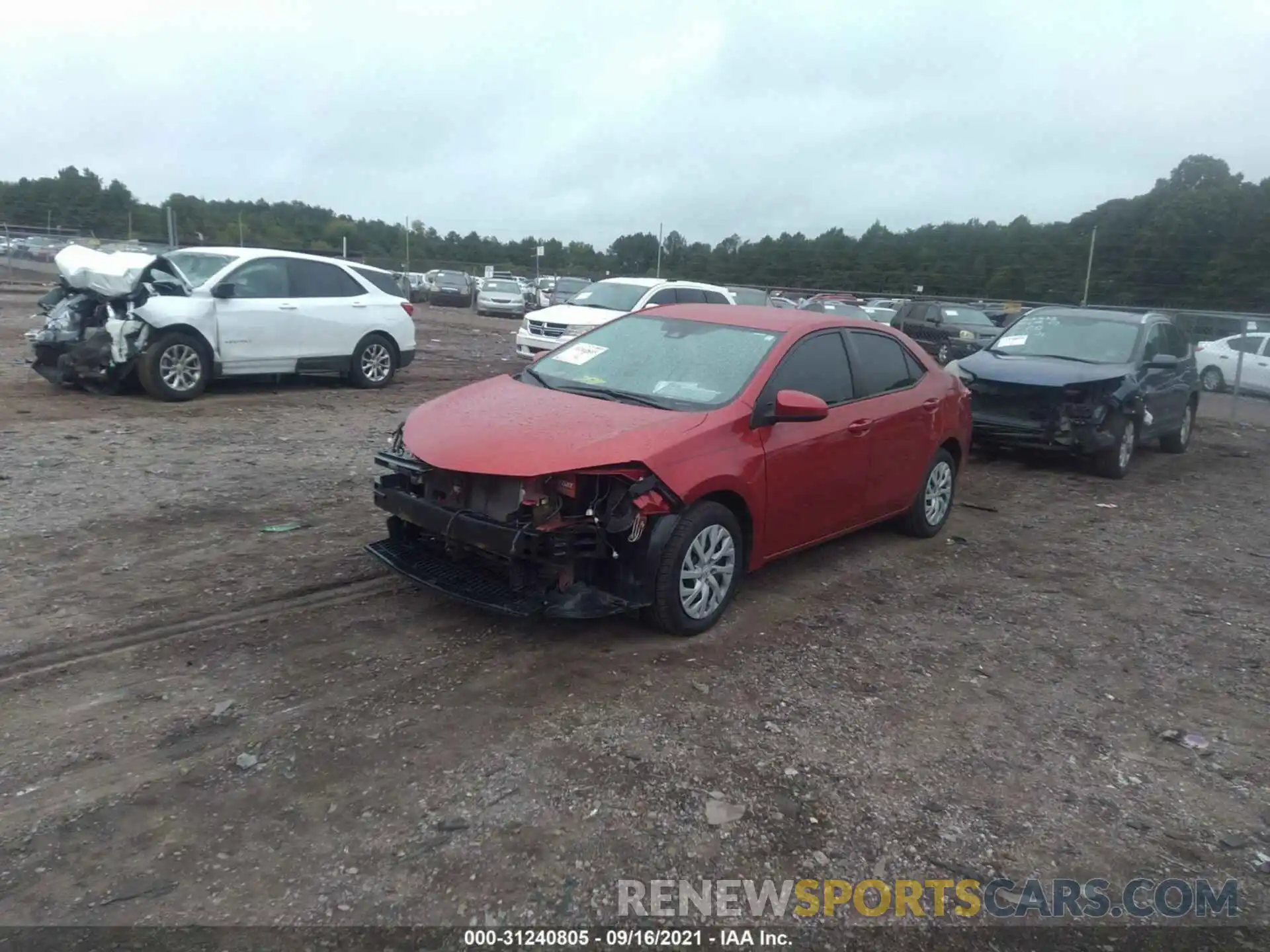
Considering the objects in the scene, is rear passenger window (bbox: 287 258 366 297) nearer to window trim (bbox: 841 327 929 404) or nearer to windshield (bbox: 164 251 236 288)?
windshield (bbox: 164 251 236 288)

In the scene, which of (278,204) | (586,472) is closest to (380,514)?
(586,472)

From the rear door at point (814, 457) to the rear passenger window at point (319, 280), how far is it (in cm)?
772

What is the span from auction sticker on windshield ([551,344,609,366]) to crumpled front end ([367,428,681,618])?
156cm

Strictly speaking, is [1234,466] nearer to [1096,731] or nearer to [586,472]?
[1096,731]

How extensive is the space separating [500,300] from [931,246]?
16339 mm

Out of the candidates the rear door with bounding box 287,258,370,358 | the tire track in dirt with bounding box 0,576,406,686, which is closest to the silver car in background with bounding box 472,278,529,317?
the rear door with bounding box 287,258,370,358

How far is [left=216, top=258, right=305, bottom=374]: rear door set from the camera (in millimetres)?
11336

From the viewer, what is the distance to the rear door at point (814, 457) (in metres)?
5.64

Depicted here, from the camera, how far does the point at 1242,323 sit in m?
17.6

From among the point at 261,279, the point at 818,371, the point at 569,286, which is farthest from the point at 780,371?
the point at 569,286

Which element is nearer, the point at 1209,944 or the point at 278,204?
the point at 1209,944

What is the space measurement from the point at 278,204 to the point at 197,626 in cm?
4465

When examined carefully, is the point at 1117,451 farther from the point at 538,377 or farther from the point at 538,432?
the point at 538,432

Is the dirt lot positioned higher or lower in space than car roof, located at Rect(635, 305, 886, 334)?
lower
